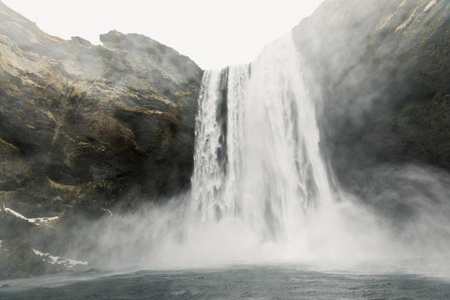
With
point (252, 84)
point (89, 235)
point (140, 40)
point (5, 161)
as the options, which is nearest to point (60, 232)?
point (89, 235)

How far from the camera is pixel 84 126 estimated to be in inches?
608

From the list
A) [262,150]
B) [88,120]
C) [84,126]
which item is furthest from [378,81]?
[84,126]

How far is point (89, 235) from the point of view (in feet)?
51.5

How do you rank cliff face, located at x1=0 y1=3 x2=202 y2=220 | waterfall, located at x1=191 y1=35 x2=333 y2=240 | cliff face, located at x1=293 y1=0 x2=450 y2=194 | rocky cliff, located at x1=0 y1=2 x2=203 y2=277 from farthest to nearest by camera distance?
waterfall, located at x1=191 y1=35 x2=333 y2=240
cliff face, located at x1=0 y1=3 x2=202 y2=220
rocky cliff, located at x1=0 y1=2 x2=203 y2=277
cliff face, located at x1=293 y1=0 x2=450 y2=194

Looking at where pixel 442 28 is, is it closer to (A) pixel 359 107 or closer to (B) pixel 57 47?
(A) pixel 359 107

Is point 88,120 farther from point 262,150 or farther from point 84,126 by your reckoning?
point 262,150

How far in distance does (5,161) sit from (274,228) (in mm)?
15708

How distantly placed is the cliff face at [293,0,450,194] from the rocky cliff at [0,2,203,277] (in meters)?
9.73

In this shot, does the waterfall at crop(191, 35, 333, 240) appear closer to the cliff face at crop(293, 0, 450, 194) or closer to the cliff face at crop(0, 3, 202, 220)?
the cliff face at crop(293, 0, 450, 194)

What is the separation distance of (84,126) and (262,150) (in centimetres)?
1140

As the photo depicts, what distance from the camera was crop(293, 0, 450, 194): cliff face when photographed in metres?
11.8

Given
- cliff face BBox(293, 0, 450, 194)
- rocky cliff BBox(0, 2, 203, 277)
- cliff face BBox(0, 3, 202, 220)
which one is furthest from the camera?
cliff face BBox(0, 3, 202, 220)

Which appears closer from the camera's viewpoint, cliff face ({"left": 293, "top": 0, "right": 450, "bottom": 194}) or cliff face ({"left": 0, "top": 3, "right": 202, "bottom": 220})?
cliff face ({"left": 293, "top": 0, "right": 450, "bottom": 194})

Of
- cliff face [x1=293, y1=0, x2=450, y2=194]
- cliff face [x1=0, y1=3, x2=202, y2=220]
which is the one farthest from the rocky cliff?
cliff face [x1=293, y1=0, x2=450, y2=194]
